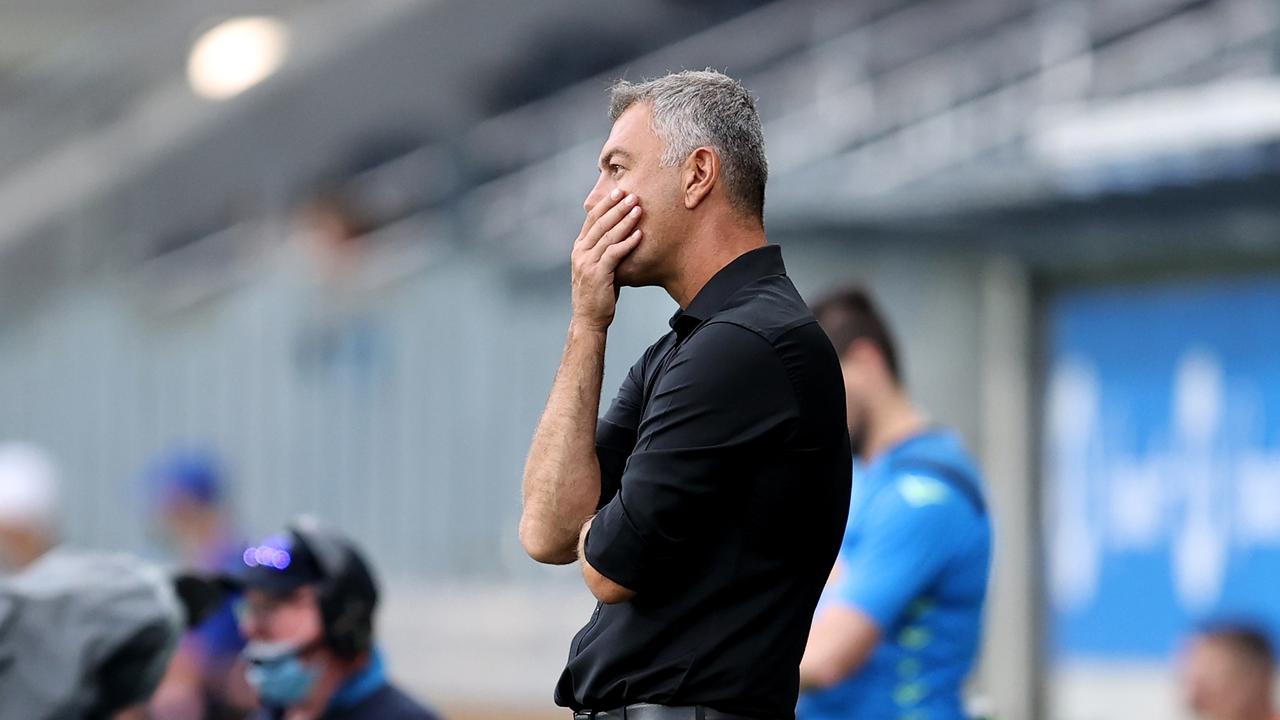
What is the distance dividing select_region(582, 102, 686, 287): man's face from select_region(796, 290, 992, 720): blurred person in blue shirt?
1.55m

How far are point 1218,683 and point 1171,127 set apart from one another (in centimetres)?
316

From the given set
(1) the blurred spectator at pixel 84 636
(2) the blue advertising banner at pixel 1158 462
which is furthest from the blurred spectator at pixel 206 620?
(2) the blue advertising banner at pixel 1158 462

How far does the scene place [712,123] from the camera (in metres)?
2.78

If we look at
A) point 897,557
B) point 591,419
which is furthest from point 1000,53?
point 591,419

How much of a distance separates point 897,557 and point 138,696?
1.81 meters

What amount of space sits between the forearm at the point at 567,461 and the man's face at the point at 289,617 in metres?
1.70

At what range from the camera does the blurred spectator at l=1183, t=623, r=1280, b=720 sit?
5.98 meters

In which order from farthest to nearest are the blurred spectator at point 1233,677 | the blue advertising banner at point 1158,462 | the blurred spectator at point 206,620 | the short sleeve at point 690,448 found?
the blue advertising banner at point 1158,462 < the blurred spectator at point 1233,677 < the blurred spectator at point 206,620 < the short sleeve at point 690,448

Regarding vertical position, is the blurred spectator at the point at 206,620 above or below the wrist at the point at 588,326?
below

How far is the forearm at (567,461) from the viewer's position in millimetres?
2742

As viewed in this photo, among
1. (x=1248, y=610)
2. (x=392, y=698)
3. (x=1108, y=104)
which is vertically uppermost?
(x=1108, y=104)

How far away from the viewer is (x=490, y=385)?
11.5 meters

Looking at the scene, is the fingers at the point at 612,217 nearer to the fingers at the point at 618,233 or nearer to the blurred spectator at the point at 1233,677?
the fingers at the point at 618,233

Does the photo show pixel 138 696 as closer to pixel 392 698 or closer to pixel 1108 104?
pixel 392 698
